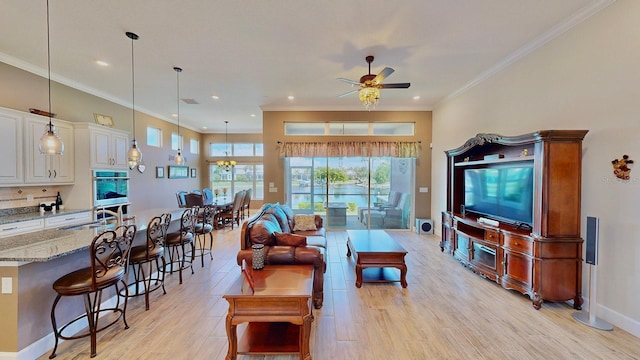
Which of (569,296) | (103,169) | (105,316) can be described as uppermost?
(103,169)

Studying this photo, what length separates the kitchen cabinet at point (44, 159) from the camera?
383cm

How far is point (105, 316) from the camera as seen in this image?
8.89 feet

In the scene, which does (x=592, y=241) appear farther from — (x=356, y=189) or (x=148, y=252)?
(x=148, y=252)

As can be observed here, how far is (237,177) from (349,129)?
581 centimetres

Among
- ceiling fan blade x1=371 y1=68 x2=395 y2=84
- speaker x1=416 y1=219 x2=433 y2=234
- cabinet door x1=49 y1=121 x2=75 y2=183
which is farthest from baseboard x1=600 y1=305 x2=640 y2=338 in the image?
cabinet door x1=49 y1=121 x2=75 y2=183

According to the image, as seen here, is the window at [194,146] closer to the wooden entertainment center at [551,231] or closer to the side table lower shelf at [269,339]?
the side table lower shelf at [269,339]

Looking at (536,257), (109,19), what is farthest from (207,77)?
(536,257)

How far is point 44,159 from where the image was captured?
4.06m

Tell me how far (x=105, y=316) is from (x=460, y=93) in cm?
674

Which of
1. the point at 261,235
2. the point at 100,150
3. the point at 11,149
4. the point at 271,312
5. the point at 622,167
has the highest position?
the point at 100,150

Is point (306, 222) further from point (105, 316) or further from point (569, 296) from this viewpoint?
point (569, 296)

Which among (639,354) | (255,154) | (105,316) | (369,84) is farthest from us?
(255,154)

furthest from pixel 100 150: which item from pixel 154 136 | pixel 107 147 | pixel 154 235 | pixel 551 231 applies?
pixel 551 231

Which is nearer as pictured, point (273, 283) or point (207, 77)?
point (273, 283)
